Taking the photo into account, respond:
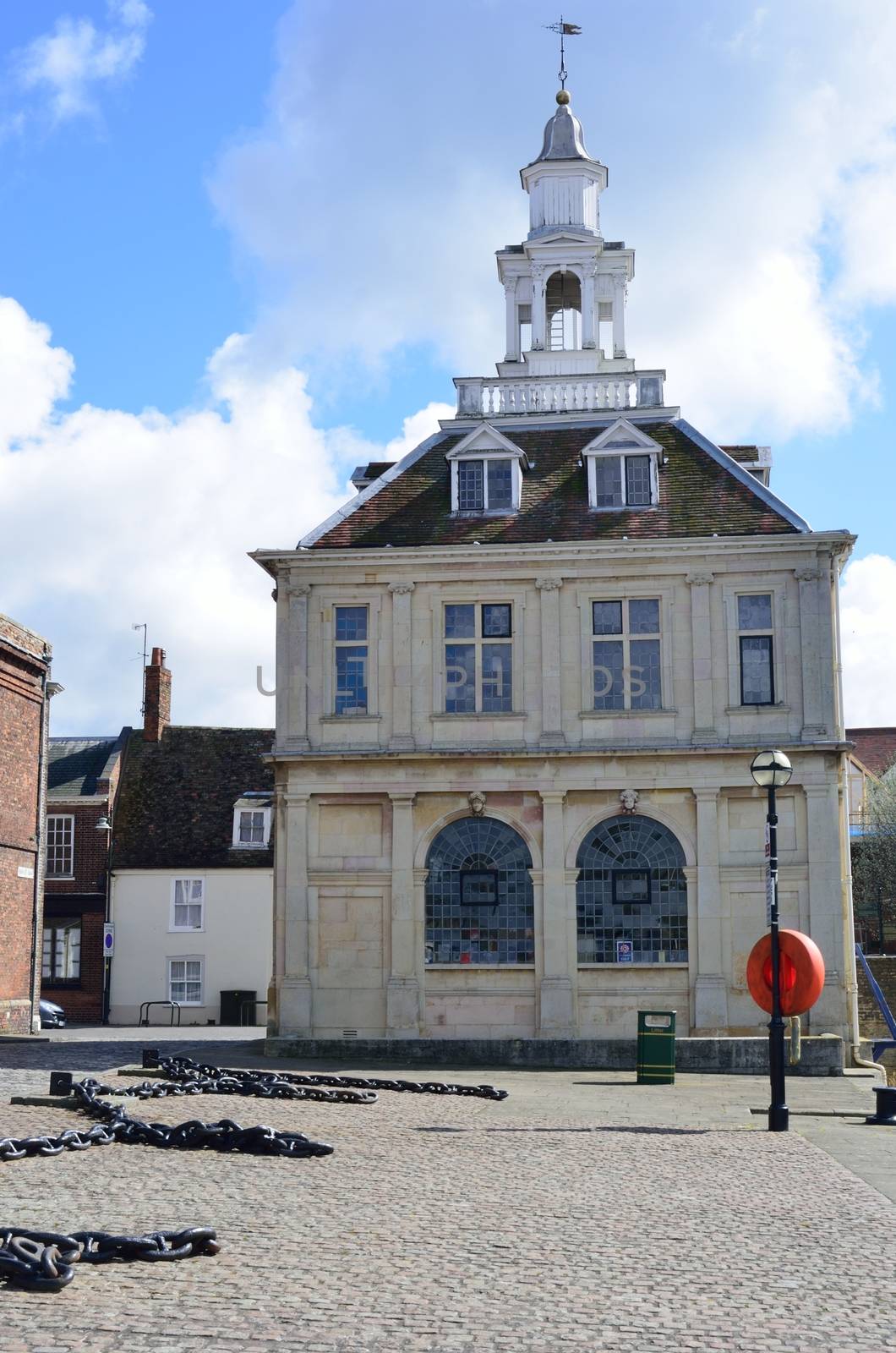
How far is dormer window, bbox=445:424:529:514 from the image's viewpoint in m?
32.4

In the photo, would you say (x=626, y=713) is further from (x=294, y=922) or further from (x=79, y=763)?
(x=79, y=763)

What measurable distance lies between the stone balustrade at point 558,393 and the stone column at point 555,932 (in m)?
9.03

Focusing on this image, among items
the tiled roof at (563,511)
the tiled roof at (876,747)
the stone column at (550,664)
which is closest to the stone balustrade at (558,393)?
the tiled roof at (563,511)

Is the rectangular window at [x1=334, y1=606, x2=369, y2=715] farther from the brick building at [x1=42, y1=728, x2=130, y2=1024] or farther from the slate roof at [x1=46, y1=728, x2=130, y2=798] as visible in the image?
the slate roof at [x1=46, y1=728, x2=130, y2=798]

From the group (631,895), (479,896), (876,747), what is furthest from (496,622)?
(876,747)

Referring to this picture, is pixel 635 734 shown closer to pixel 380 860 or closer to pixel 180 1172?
pixel 380 860

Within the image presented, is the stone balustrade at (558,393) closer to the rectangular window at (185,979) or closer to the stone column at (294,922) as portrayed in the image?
the stone column at (294,922)

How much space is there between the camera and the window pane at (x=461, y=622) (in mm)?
31188

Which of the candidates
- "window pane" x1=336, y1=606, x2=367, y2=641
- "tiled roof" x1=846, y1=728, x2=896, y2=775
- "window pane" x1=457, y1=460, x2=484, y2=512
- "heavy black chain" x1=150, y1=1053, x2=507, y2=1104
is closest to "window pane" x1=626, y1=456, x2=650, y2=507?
"window pane" x1=457, y1=460, x2=484, y2=512

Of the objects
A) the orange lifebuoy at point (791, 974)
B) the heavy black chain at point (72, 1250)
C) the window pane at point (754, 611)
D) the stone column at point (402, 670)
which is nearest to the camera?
the heavy black chain at point (72, 1250)

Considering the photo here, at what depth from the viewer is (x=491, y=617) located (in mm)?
31250

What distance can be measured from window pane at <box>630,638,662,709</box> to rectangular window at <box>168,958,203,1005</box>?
21.8 metres

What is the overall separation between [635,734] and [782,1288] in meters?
21.6

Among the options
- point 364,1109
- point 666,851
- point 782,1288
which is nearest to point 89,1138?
point 364,1109
